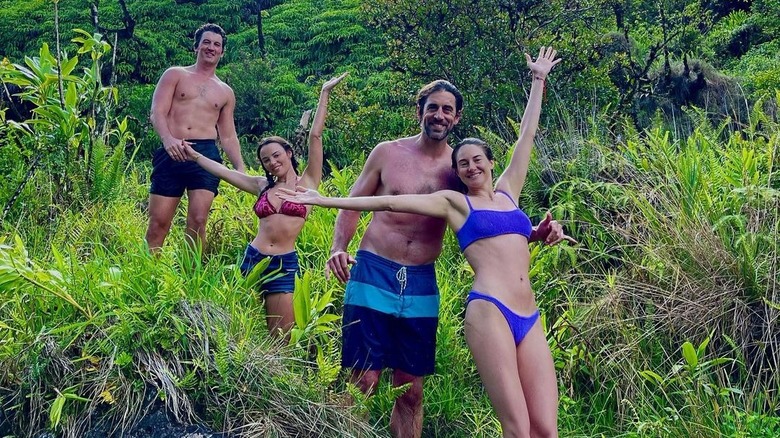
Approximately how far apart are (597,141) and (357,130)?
10.4 feet

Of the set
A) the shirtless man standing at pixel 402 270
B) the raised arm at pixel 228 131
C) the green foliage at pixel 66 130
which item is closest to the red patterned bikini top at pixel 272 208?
the shirtless man standing at pixel 402 270

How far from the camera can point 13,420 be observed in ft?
14.6

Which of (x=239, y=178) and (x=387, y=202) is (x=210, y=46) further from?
(x=387, y=202)

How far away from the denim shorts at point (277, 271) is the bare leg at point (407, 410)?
3.39 ft

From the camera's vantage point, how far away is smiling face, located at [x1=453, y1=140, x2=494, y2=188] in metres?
4.25

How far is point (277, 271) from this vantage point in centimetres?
523

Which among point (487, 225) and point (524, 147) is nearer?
point (487, 225)

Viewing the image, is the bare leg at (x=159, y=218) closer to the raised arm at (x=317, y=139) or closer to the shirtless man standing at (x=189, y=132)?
the shirtless man standing at (x=189, y=132)

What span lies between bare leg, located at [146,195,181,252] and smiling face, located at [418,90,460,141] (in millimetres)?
2537

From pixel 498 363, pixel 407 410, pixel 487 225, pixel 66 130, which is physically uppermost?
pixel 487 225

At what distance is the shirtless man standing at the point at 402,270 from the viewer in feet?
14.5

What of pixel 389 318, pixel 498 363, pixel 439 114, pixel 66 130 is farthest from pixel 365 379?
pixel 66 130

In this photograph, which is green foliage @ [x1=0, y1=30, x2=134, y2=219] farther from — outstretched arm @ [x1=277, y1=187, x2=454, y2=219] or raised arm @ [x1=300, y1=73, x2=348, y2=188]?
outstretched arm @ [x1=277, y1=187, x2=454, y2=219]

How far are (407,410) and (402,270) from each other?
0.82 m
